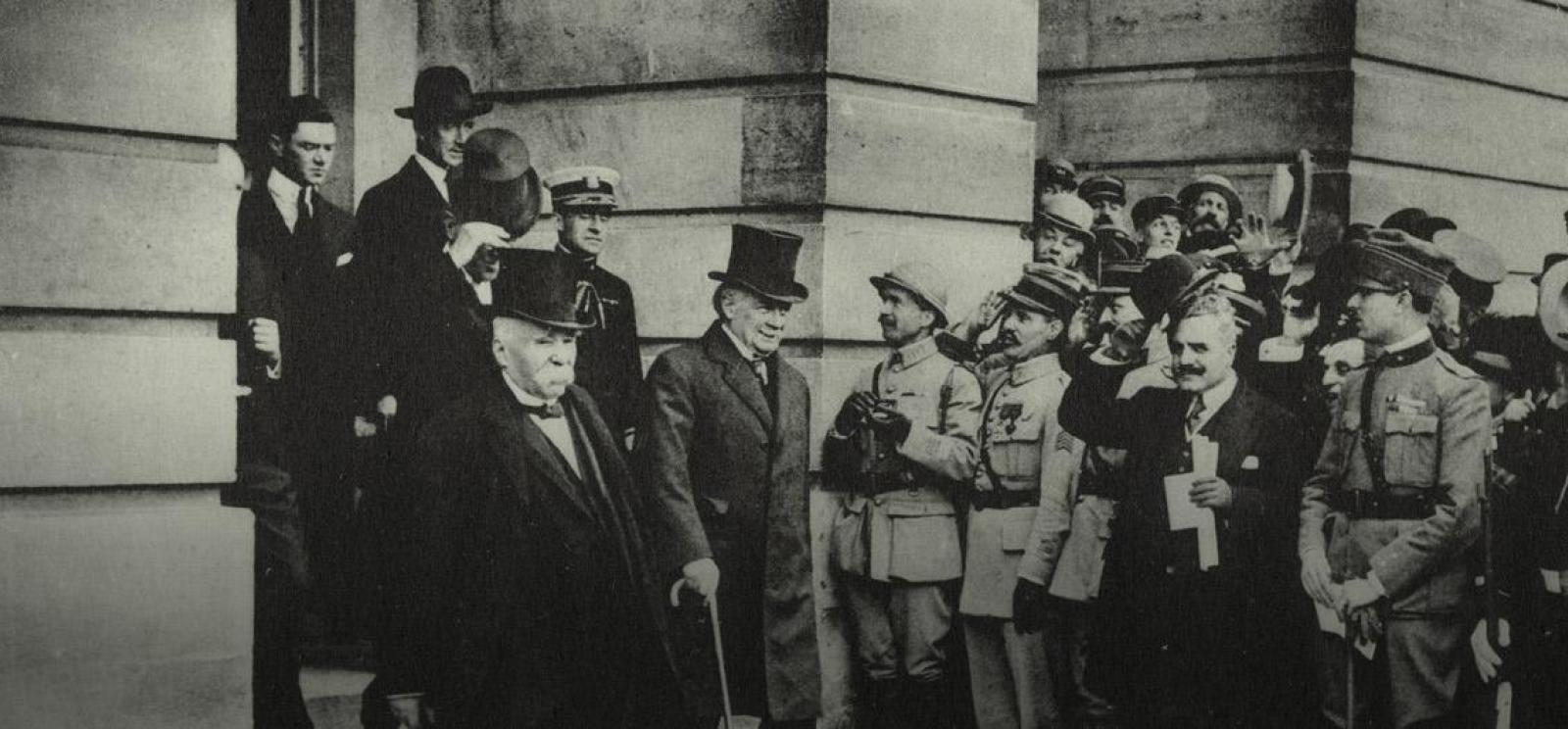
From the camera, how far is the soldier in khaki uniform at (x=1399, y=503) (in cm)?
901

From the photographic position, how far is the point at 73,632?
8445 millimetres

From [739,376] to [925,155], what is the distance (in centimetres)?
171

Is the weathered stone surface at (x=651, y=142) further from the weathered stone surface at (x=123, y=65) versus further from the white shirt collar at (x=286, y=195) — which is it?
the weathered stone surface at (x=123, y=65)

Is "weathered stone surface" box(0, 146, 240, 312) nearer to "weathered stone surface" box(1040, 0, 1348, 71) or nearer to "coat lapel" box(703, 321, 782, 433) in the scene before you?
"coat lapel" box(703, 321, 782, 433)

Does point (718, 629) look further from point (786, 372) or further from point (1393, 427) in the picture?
point (1393, 427)

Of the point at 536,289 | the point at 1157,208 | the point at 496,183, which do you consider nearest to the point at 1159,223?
the point at 1157,208

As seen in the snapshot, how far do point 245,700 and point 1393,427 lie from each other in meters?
4.88

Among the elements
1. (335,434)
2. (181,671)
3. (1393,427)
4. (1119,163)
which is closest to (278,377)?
(335,434)

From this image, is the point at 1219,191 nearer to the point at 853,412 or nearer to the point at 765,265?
the point at 853,412

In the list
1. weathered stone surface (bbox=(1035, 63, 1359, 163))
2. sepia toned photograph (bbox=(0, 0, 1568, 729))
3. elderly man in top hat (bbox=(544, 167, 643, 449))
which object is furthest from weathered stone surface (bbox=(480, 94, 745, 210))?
weathered stone surface (bbox=(1035, 63, 1359, 163))

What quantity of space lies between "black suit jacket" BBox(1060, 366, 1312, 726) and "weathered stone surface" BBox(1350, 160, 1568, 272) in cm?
363

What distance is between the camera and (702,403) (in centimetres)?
941

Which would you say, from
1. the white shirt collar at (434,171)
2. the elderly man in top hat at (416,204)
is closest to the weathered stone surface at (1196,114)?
the elderly man in top hat at (416,204)

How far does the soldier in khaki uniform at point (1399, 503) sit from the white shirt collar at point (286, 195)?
14.9 feet
